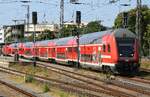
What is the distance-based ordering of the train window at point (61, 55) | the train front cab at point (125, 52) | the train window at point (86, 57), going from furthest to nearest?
the train window at point (61, 55), the train window at point (86, 57), the train front cab at point (125, 52)

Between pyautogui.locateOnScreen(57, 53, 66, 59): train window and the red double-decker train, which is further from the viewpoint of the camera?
pyautogui.locateOnScreen(57, 53, 66, 59): train window

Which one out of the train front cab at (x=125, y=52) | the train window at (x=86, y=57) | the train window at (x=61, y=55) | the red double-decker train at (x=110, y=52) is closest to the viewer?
the train front cab at (x=125, y=52)

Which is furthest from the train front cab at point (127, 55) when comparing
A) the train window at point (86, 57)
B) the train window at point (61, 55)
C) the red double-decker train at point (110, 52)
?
the train window at point (61, 55)

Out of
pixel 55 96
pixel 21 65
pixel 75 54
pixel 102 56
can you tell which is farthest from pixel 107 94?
pixel 21 65

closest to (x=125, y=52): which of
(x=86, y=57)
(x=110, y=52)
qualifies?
(x=110, y=52)

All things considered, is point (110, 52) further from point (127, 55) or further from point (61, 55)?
point (61, 55)

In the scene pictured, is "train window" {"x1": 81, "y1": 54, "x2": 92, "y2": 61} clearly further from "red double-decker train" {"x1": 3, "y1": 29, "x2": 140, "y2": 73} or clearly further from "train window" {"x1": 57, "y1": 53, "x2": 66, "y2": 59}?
"train window" {"x1": 57, "y1": 53, "x2": 66, "y2": 59}

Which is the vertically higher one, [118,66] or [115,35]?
[115,35]

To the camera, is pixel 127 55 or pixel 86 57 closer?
pixel 127 55

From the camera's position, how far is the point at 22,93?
23.2 m

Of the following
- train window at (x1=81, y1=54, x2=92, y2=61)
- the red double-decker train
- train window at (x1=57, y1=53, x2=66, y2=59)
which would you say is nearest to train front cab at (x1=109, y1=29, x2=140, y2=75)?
the red double-decker train

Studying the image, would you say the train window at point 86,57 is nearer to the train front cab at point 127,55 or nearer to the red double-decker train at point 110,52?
the red double-decker train at point 110,52

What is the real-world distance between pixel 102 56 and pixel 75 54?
9545 mm

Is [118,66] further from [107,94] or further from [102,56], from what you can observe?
[107,94]
